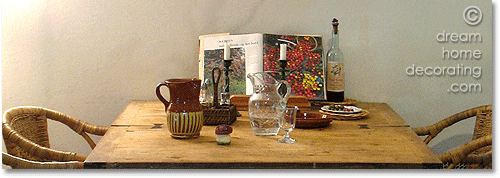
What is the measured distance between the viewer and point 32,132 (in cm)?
206

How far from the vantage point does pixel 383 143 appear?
159 centimetres

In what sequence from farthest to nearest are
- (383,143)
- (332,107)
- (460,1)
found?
(460,1) → (332,107) → (383,143)

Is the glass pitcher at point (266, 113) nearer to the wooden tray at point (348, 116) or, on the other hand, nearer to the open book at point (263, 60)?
the wooden tray at point (348, 116)

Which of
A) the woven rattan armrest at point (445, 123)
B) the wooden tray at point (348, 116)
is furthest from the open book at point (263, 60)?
the woven rattan armrest at point (445, 123)

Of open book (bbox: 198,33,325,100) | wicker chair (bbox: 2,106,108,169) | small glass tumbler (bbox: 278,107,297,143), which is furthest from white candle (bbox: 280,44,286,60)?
wicker chair (bbox: 2,106,108,169)

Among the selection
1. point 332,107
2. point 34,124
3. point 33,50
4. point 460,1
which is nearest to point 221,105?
point 332,107

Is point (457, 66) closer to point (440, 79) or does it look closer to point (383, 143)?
point (440, 79)

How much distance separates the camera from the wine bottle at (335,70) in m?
2.24

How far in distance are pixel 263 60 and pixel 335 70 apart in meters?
0.28

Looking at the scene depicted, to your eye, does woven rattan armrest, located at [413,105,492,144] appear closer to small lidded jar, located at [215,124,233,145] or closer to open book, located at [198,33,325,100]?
open book, located at [198,33,325,100]

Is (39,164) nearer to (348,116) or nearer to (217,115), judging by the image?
(217,115)

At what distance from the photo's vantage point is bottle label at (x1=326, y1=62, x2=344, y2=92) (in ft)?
7.33

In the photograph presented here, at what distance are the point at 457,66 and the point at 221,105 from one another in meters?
1.11

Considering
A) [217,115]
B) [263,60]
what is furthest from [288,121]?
[263,60]
